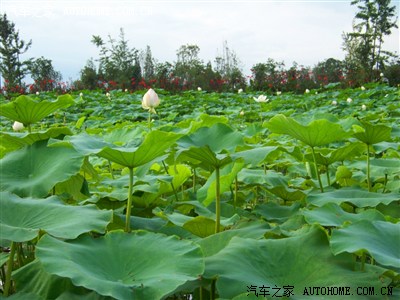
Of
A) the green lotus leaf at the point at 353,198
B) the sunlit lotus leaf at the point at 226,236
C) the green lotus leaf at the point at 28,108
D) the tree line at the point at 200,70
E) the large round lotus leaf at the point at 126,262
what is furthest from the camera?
the tree line at the point at 200,70

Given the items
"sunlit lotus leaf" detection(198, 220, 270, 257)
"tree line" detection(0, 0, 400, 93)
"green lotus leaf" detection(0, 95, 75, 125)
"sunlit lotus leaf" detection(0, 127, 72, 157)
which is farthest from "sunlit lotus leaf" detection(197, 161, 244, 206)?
"tree line" detection(0, 0, 400, 93)

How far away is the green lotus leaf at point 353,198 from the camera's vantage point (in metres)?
1.22

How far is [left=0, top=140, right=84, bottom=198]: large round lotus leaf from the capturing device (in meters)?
1.01

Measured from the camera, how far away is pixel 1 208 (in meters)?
0.89

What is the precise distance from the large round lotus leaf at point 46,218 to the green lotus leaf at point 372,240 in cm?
40

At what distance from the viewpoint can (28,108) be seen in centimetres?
140

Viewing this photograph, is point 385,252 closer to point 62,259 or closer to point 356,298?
point 356,298

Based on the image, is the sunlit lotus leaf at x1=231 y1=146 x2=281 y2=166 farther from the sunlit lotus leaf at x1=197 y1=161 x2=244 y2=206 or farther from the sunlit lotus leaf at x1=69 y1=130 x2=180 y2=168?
the sunlit lotus leaf at x1=69 y1=130 x2=180 y2=168

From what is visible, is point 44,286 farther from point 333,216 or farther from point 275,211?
point 275,211

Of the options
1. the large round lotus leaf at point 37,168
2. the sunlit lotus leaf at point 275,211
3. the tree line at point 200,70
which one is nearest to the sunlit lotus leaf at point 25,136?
the large round lotus leaf at point 37,168

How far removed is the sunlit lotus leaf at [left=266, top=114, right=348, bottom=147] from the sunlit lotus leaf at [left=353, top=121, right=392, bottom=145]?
0.31 ft

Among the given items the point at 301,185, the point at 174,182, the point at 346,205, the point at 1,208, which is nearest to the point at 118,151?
the point at 1,208

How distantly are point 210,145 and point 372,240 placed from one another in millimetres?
454

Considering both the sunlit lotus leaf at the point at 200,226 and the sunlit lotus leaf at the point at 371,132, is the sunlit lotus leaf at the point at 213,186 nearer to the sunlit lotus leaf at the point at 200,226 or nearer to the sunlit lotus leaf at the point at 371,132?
the sunlit lotus leaf at the point at 200,226
